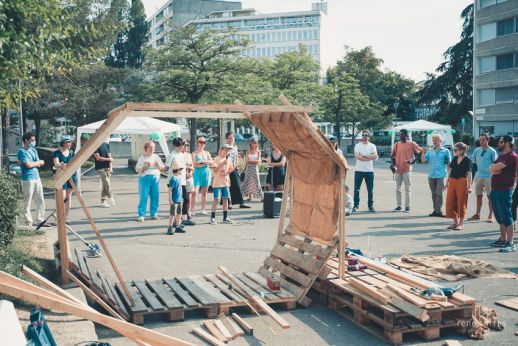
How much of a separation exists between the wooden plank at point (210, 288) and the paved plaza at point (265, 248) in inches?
14.0

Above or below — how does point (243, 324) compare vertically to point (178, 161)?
below

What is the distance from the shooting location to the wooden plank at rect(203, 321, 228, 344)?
20.3 feet

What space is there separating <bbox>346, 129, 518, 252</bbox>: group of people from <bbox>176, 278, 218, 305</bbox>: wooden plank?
572 cm

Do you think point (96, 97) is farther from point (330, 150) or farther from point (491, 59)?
point (491, 59)

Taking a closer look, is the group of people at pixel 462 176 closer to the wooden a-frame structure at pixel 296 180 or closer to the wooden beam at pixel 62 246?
the wooden a-frame structure at pixel 296 180

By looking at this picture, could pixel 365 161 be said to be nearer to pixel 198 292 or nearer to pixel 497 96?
pixel 198 292

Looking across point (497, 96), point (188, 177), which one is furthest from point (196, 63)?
point (497, 96)

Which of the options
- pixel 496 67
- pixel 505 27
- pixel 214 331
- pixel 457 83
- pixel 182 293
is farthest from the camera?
pixel 457 83

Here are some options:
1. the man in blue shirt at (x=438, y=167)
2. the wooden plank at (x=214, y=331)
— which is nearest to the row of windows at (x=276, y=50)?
the man in blue shirt at (x=438, y=167)

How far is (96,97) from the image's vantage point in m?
35.8

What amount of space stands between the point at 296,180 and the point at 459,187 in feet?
17.9

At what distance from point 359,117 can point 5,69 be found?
164 feet

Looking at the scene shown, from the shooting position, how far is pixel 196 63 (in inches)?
1202

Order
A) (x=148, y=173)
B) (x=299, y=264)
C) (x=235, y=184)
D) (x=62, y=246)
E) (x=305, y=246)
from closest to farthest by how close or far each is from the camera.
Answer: (x=62, y=246) < (x=299, y=264) < (x=305, y=246) < (x=148, y=173) < (x=235, y=184)
